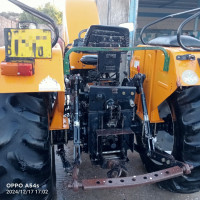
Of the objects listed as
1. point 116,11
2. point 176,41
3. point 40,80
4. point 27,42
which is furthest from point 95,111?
point 116,11

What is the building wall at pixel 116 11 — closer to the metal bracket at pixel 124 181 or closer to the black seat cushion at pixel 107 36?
the black seat cushion at pixel 107 36

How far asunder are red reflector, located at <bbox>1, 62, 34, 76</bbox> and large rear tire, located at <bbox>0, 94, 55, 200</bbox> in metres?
0.18

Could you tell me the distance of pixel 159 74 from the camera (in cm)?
227

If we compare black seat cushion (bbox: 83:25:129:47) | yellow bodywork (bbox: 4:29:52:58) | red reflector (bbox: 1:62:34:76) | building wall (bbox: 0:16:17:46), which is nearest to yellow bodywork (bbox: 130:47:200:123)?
black seat cushion (bbox: 83:25:129:47)

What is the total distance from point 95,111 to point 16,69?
2.55 ft

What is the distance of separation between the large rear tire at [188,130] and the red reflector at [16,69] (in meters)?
1.32

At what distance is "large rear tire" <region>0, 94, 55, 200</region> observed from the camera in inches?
62.6

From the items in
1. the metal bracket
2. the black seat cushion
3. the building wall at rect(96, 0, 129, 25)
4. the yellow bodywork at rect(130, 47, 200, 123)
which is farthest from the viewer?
the building wall at rect(96, 0, 129, 25)

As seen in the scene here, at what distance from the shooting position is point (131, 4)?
15.8 ft

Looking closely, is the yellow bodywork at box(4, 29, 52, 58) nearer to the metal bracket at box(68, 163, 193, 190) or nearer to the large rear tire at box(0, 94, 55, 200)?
the large rear tire at box(0, 94, 55, 200)

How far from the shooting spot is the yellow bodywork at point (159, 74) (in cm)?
194

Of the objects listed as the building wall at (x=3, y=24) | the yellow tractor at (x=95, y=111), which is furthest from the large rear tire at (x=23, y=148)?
the building wall at (x=3, y=24)

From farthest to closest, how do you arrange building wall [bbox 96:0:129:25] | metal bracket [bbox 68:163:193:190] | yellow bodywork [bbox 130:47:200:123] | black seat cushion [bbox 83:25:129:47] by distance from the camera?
building wall [bbox 96:0:129:25] → black seat cushion [bbox 83:25:129:47] → yellow bodywork [bbox 130:47:200:123] → metal bracket [bbox 68:163:193:190]

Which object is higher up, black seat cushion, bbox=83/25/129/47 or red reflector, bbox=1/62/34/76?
black seat cushion, bbox=83/25/129/47
